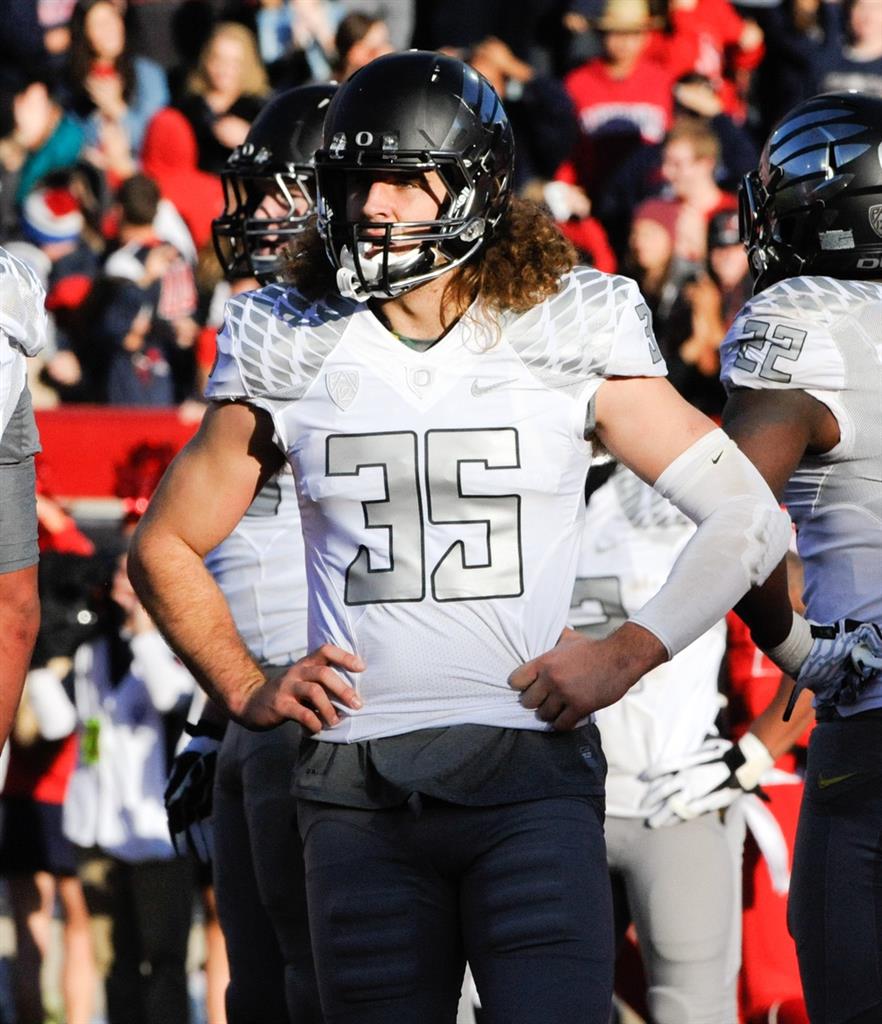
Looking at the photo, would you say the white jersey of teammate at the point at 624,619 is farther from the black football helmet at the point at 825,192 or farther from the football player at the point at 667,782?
the black football helmet at the point at 825,192

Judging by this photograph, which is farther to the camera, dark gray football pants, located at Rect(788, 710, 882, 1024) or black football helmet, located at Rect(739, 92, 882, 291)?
black football helmet, located at Rect(739, 92, 882, 291)

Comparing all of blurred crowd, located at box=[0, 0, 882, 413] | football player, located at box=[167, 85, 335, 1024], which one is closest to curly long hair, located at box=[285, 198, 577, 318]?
football player, located at box=[167, 85, 335, 1024]

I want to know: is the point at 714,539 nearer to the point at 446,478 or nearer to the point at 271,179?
the point at 446,478

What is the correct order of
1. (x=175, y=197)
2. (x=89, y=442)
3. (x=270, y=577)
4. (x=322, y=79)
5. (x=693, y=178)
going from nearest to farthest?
(x=270, y=577), (x=89, y=442), (x=693, y=178), (x=175, y=197), (x=322, y=79)

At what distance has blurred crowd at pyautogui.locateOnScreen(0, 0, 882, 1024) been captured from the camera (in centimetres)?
603

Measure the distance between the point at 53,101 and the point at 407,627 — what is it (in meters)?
7.77

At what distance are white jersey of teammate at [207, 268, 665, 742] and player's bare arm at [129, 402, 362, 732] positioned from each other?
0.32 feet

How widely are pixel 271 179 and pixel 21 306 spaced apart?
1566 mm

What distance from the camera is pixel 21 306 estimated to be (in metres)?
3.15

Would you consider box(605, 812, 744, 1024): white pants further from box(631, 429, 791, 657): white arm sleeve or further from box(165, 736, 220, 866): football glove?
box(631, 429, 791, 657): white arm sleeve

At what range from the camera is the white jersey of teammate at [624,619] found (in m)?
4.51

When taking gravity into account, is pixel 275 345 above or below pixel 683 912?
above

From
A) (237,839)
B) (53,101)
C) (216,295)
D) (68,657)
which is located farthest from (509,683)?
(53,101)

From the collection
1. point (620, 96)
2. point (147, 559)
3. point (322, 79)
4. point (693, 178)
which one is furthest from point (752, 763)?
point (322, 79)
